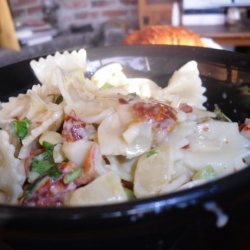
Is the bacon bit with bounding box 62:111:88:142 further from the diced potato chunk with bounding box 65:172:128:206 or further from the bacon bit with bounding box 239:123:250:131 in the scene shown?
the bacon bit with bounding box 239:123:250:131

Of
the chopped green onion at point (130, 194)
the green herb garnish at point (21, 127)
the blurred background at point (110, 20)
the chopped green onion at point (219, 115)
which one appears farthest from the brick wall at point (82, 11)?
the chopped green onion at point (130, 194)

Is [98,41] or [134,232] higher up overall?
[134,232]

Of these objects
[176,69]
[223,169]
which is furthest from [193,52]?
[223,169]

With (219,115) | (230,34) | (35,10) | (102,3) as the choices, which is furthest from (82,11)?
(219,115)

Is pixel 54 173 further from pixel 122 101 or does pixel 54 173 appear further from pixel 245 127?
pixel 245 127

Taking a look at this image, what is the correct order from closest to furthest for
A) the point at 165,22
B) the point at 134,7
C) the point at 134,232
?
the point at 134,232
the point at 165,22
the point at 134,7

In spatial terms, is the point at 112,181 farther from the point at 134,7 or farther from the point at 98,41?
the point at 134,7

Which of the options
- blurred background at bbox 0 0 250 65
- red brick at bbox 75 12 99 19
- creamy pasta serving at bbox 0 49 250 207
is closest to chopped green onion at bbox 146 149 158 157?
creamy pasta serving at bbox 0 49 250 207
